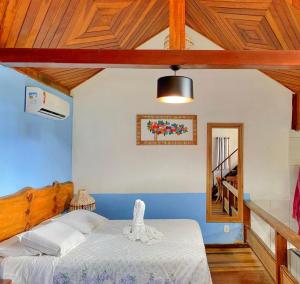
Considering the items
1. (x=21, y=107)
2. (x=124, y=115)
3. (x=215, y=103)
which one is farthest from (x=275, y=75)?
(x=21, y=107)

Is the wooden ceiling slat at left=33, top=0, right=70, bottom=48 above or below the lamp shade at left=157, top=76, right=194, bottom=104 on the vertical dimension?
above

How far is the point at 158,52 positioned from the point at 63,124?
83.3 inches

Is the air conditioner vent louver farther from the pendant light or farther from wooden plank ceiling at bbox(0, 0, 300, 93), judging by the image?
the pendant light

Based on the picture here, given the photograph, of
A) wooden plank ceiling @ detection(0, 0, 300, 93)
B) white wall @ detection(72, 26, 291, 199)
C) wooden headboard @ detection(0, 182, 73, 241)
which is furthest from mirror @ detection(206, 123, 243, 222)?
wooden headboard @ detection(0, 182, 73, 241)

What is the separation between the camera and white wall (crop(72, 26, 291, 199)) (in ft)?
13.6

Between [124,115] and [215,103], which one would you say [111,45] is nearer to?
[124,115]

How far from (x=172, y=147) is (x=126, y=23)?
6.11 ft

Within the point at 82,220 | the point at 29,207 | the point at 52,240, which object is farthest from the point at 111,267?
the point at 29,207

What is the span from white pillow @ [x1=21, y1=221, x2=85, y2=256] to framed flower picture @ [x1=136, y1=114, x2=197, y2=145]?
189 cm

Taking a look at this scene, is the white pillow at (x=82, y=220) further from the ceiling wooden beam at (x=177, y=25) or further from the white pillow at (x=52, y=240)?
the ceiling wooden beam at (x=177, y=25)

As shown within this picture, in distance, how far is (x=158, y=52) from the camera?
2.29 m

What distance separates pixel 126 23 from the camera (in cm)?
316

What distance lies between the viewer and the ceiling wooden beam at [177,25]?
249 cm

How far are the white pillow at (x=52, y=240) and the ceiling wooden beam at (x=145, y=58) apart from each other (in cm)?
145
